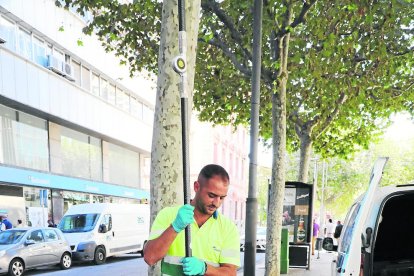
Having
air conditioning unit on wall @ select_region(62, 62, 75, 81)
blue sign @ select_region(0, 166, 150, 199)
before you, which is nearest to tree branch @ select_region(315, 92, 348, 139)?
blue sign @ select_region(0, 166, 150, 199)

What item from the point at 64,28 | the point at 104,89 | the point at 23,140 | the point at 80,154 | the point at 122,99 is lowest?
the point at 80,154

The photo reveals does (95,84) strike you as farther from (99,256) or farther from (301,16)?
(301,16)

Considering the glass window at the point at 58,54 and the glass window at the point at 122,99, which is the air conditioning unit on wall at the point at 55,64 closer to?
the glass window at the point at 58,54

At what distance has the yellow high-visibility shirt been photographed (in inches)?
114

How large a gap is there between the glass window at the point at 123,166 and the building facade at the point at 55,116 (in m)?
0.13

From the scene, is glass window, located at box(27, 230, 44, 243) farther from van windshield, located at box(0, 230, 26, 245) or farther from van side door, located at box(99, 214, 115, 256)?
van side door, located at box(99, 214, 115, 256)

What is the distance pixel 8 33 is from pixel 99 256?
32.5ft

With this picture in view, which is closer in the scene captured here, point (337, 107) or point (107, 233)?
point (337, 107)

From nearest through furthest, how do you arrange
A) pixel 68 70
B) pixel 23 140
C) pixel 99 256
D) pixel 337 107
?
pixel 337 107, pixel 99 256, pixel 23 140, pixel 68 70

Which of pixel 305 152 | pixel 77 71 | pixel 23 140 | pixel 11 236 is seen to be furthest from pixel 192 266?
pixel 77 71

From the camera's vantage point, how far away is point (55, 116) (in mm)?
22875

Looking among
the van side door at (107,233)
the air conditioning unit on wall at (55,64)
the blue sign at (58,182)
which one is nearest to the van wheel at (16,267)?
the van side door at (107,233)

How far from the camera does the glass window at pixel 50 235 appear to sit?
49.6ft

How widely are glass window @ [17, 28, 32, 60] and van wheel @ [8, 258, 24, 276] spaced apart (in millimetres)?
10260
